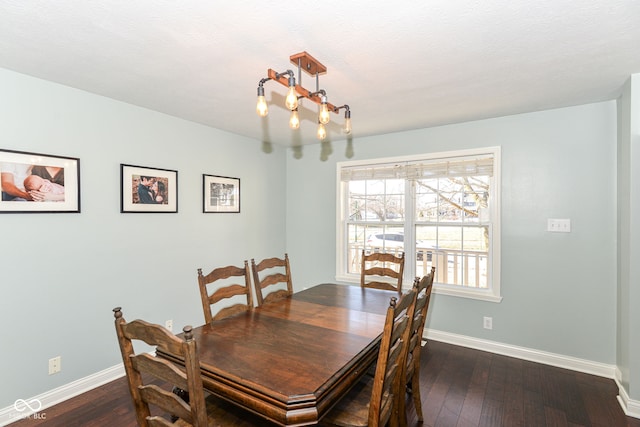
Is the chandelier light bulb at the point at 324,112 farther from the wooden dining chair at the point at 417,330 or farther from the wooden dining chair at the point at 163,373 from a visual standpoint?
the wooden dining chair at the point at 163,373

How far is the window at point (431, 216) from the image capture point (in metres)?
3.33

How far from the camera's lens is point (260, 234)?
14.0ft

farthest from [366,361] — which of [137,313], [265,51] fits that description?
[137,313]

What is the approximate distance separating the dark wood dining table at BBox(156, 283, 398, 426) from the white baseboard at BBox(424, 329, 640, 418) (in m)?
1.63

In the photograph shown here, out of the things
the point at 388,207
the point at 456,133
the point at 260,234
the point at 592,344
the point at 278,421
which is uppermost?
the point at 456,133

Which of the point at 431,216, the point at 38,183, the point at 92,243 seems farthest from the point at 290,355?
the point at 431,216

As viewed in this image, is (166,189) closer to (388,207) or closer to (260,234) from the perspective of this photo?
(260,234)

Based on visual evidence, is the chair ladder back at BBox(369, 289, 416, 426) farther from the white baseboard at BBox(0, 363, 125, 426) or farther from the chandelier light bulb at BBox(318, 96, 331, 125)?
the white baseboard at BBox(0, 363, 125, 426)

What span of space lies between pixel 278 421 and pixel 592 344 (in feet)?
10.1

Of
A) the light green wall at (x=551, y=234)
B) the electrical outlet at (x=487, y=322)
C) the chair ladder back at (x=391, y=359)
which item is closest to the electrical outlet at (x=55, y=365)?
the chair ladder back at (x=391, y=359)

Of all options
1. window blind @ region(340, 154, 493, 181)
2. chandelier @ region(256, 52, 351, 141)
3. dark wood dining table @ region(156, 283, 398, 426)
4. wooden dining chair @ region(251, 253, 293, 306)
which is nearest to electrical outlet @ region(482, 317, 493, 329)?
window blind @ region(340, 154, 493, 181)

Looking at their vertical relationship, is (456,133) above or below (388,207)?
above

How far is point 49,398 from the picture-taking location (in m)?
2.31

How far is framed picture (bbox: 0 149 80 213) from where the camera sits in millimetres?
2146
